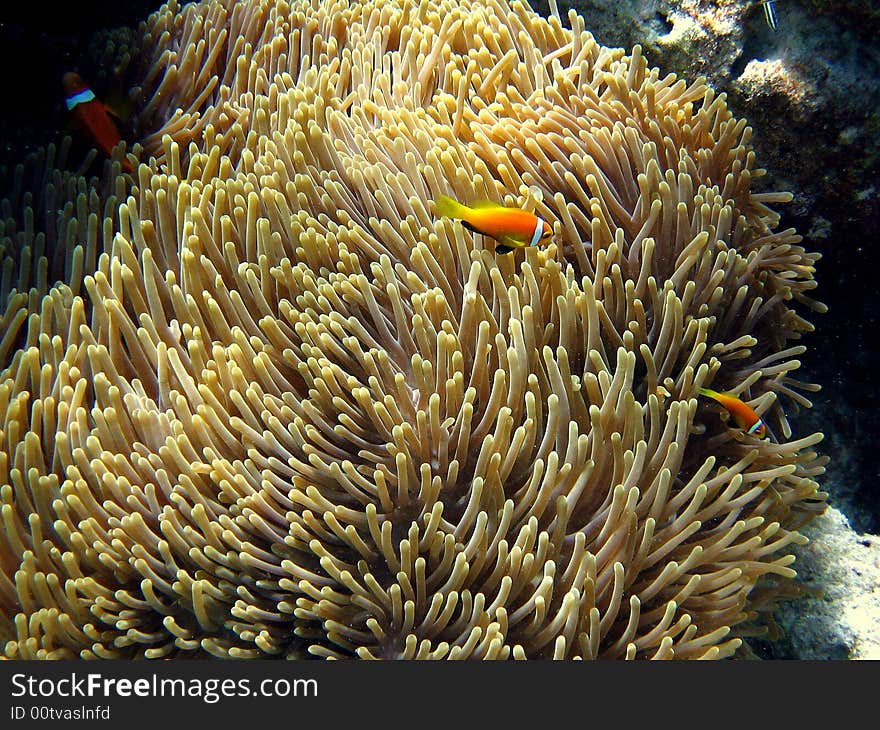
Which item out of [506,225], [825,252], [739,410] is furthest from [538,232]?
[825,252]

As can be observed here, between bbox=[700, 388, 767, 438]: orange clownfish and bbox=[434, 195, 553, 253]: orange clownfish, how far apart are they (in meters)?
0.67

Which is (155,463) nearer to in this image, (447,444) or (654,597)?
(447,444)

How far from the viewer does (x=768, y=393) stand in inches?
79.4

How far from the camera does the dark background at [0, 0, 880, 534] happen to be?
2.73 meters

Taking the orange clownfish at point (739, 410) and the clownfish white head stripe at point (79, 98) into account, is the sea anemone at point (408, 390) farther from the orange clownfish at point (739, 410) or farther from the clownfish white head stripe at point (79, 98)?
A: the clownfish white head stripe at point (79, 98)

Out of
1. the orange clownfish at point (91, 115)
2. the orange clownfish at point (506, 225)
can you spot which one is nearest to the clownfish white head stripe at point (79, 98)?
the orange clownfish at point (91, 115)

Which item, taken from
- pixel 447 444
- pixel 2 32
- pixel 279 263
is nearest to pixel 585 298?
pixel 447 444

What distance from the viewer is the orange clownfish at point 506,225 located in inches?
75.4

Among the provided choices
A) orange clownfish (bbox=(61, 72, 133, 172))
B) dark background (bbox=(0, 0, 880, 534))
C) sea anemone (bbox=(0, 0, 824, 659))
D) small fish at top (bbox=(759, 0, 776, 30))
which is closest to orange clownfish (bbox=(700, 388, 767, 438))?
sea anemone (bbox=(0, 0, 824, 659))

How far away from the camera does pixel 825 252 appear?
283 cm

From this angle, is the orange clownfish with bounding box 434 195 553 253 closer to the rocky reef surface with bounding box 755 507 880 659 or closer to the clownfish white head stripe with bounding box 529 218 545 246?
the clownfish white head stripe with bounding box 529 218 545 246

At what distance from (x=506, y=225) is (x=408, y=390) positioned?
0.56 meters

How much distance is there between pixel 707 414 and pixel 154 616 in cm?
176

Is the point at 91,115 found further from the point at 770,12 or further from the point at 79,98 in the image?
the point at 770,12
